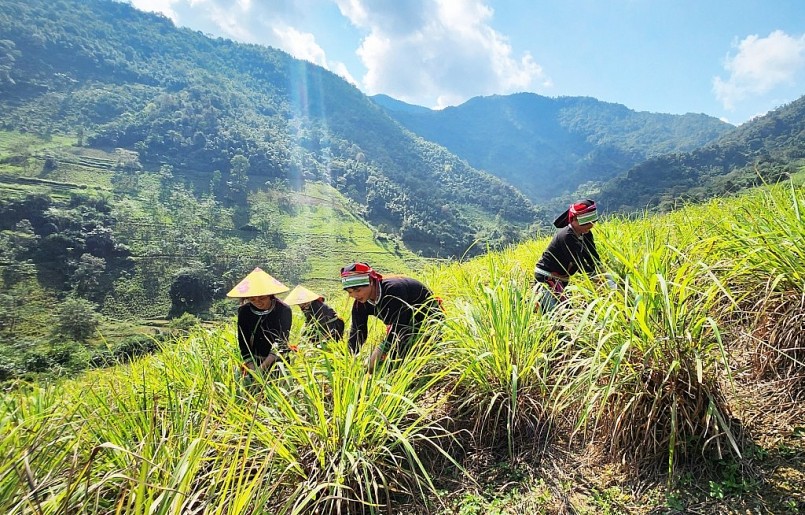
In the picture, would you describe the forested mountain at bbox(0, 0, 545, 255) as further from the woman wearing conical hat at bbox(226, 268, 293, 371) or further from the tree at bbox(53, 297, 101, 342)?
the woman wearing conical hat at bbox(226, 268, 293, 371)

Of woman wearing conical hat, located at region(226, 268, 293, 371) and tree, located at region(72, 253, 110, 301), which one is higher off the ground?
woman wearing conical hat, located at region(226, 268, 293, 371)

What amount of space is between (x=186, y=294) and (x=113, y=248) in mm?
18767

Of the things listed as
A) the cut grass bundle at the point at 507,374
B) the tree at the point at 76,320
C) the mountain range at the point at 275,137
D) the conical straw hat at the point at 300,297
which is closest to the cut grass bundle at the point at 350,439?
the cut grass bundle at the point at 507,374

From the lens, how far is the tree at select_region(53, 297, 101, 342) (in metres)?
45.8

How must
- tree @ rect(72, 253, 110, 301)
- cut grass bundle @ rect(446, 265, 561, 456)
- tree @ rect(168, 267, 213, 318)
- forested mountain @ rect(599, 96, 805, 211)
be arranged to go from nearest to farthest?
cut grass bundle @ rect(446, 265, 561, 456)
tree @ rect(72, 253, 110, 301)
tree @ rect(168, 267, 213, 318)
forested mountain @ rect(599, 96, 805, 211)

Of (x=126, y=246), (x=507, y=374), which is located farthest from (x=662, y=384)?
(x=126, y=246)

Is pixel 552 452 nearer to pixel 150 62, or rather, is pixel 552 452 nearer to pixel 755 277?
pixel 755 277

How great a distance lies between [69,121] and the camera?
113 m

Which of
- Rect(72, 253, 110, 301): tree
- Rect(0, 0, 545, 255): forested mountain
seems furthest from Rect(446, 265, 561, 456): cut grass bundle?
Rect(0, 0, 545, 255): forested mountain

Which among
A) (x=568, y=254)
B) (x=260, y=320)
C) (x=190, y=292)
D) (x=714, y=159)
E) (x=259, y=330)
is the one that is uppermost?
(x=714, y=159)

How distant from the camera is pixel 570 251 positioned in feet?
11.1

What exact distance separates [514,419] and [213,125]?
15211 centimetres

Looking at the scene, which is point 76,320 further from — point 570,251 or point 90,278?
point 570,251

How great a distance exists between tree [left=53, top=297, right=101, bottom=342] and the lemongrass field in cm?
5407
